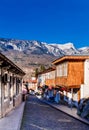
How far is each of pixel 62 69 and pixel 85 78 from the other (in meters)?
4.19

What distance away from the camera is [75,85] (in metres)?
34.0

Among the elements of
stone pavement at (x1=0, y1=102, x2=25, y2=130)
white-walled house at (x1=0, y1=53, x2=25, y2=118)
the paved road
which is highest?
white-walled house at (x1=0, y1=53, x2=25, y2=118)

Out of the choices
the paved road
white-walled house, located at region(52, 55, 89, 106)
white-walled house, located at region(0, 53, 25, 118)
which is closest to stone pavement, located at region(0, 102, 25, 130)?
white-walled house, located at region(0, 53, 25, 118)

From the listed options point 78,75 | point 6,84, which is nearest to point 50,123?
point 6,84

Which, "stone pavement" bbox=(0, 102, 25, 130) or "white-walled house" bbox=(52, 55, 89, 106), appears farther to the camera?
"white-walled house" bbox=(52, 55, 89, 106)

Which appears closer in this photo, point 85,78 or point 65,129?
point 65,129

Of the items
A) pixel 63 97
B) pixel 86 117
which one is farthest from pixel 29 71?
pixel 86 117

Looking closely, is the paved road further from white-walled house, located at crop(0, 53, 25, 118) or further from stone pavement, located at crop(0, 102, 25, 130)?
white-walled house, located at crop(0, 53, 25, 118)

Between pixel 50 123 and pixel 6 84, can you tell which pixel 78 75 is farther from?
pixel 50 123

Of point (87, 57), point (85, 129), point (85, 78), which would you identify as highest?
point (87, 57)

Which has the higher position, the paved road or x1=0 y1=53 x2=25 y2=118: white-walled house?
x1=0 y1=53 x2=25 y2=118: white-walled house

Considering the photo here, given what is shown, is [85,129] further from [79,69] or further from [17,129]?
[79,69]

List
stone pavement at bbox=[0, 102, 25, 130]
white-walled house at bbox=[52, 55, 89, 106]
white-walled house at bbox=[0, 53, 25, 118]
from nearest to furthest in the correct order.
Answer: stone pavement at bbox=[0, 102, 25, 130] → white-walled house at bbox=[0, 53, 25, 118] → white-walled house at bbox=[52, 55, 89, 106]

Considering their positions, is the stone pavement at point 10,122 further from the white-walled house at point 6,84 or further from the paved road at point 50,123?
the paved road at point 50,123
